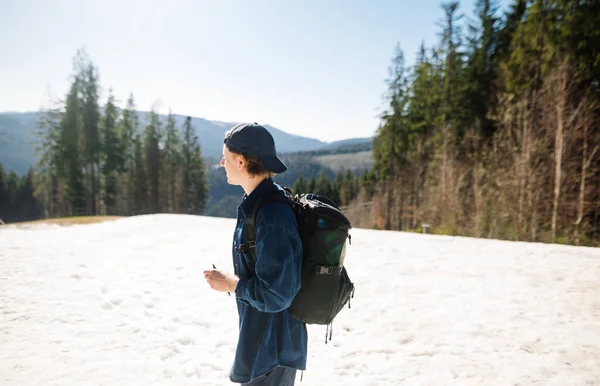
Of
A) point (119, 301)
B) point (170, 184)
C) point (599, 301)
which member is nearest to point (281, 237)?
point (119, 301)

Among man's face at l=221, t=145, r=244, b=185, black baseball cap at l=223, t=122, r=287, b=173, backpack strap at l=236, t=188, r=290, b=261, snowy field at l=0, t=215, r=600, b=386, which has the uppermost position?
black baseball cap at l=223, t=122, r=287, b=173

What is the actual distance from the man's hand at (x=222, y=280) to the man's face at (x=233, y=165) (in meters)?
0.47

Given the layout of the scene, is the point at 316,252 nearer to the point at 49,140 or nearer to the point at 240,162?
the point at 240,162

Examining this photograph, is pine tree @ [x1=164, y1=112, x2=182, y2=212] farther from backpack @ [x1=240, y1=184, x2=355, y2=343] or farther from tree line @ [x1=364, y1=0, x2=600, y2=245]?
backpack @ [x1=240, y1=184, x2=355, y2=343]

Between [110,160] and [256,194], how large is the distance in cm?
4266

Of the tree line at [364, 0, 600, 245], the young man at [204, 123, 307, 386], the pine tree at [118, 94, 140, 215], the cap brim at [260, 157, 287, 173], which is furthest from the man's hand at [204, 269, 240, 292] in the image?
the pine tree at [118, 94, 140, 215]

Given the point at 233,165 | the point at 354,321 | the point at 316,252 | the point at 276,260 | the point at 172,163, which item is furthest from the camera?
the point at 172,163

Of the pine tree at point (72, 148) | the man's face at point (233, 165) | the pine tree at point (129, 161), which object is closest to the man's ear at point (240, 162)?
the man's face at point (233, 165)

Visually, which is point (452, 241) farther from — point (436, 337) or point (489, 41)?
point (489, 41)

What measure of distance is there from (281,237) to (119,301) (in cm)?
535

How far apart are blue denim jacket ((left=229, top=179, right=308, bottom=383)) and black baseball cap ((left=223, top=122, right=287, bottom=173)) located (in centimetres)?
9

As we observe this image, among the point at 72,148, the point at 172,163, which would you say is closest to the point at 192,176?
the point at 172,163

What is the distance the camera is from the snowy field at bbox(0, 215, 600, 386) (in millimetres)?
3527

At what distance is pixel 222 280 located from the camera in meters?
1.61
